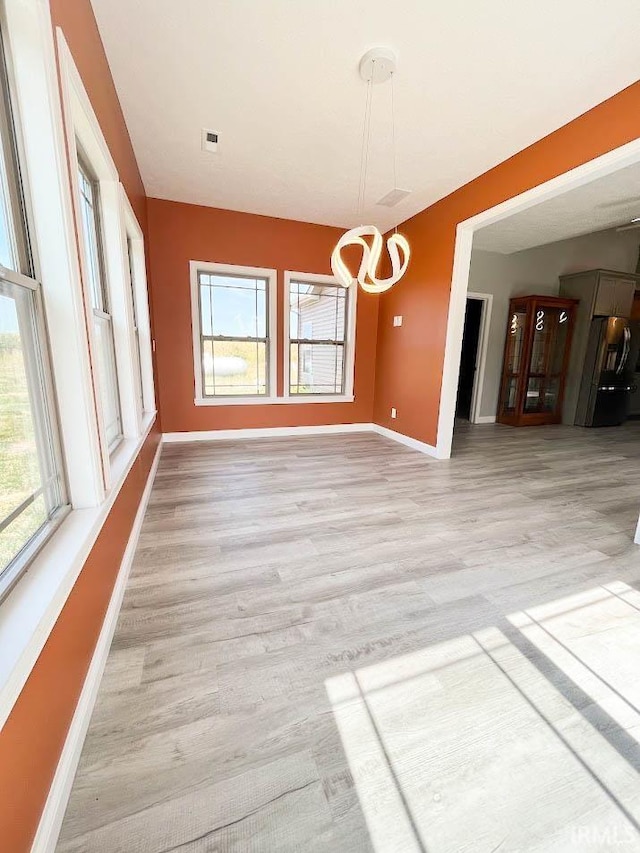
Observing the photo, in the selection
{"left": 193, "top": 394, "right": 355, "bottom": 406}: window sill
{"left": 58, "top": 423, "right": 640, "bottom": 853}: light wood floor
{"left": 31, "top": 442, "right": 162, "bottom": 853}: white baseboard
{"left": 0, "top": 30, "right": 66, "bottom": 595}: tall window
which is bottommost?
{"left": 58, "top": 423, "right": 640, "bottom": 853}: light wood floor

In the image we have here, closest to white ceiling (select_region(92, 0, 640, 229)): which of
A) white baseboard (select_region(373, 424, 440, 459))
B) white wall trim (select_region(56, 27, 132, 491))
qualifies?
white wall trim (select_region(56, 27, 132, 491))

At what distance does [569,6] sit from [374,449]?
12.1 ft

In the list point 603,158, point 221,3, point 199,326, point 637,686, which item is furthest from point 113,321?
point 603,158

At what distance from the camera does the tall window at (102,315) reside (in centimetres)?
205

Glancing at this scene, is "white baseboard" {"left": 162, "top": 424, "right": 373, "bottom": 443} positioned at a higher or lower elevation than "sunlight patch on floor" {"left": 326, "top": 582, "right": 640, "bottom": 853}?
higher

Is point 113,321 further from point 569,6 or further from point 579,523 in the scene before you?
point 579,523

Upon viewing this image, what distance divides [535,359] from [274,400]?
4.60m

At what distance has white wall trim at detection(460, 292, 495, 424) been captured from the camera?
604cm

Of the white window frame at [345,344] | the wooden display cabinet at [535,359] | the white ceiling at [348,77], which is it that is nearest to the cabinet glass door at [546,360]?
the wooden display cabinet at [535,359]

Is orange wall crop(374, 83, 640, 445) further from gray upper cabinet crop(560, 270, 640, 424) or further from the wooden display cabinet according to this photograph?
gray upper cabinet crop(560, 270, 640, 424)

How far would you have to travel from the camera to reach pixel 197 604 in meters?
1.73

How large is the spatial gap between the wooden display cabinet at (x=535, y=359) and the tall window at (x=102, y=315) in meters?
6.06

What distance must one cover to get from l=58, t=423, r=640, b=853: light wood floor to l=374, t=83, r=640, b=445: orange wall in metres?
2.05

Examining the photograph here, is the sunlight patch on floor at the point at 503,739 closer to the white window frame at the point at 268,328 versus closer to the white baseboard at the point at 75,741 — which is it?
the white baseboard at the point at 75,741
